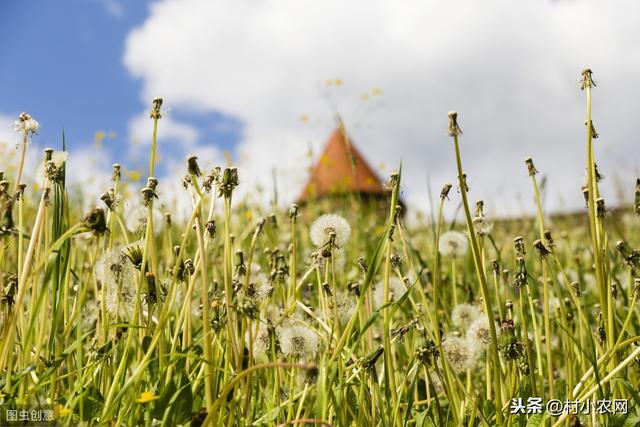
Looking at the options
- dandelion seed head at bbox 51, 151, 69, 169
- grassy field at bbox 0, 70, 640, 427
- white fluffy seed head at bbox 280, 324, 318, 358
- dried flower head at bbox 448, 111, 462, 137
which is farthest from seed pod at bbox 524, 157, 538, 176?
dandelion seed head at bbox 51, 151, 69, 169

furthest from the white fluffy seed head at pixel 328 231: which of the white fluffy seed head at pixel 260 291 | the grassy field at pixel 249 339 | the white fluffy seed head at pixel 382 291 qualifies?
the white fluffy seed head at pixel 382 291

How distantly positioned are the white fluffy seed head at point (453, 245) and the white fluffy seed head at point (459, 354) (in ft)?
2.04

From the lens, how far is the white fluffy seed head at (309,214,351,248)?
162 cm

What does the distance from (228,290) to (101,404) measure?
43 cm

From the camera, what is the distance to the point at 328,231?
5.35 feet

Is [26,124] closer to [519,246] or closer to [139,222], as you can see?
[139,222]

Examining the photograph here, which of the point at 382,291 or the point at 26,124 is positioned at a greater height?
the point at 26,124

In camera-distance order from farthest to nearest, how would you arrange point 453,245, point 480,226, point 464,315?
point 453,245
point 464,315
point 480,226

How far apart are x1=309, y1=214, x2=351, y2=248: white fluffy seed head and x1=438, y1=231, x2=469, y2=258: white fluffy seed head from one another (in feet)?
2.40

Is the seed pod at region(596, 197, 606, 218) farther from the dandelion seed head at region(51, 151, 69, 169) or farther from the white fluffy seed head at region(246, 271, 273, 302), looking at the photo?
the dandelion seed head at region(51, 151, 69, 169)

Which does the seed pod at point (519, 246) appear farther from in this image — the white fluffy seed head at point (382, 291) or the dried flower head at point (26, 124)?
the dried flower head at point (26, 124)

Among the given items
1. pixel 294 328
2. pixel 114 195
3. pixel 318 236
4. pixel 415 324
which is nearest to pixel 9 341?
pixel 114 195

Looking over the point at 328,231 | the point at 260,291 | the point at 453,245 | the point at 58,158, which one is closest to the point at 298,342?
the point at 260,291

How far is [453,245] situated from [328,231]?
814mm
